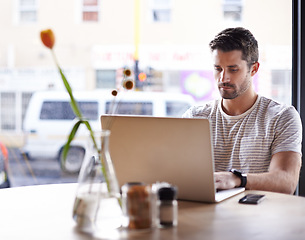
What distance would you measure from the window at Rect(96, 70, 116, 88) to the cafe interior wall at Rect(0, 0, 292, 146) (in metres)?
0.03

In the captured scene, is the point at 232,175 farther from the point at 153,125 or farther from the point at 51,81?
the point at 51,81

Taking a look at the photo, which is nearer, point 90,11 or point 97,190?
point 97,190

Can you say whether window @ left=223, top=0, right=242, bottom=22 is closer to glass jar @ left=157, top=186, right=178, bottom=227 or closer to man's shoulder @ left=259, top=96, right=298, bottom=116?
man's shoulder @ left=259, top=96, right=298, bottom=116

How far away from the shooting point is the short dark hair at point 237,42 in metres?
2.02

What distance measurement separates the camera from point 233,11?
328 centimetres

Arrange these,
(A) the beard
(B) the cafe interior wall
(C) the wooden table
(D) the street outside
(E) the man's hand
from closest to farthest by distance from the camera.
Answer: (C) the wooden table, (E) the man's hand, (A) the beard, (B) the cafe interior wall, (D) the street outside

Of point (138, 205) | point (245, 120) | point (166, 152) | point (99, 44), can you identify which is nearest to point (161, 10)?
point (99, 44)

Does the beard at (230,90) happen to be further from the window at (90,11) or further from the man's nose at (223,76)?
the window at (90,11)

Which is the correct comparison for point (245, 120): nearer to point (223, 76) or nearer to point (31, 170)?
point (223, 76)

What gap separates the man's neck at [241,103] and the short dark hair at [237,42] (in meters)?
0.14

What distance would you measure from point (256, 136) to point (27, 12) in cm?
228

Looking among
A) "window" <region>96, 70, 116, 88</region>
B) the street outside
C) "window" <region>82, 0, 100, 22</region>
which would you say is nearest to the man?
"window" <region>96, 70, 116, 88</region>

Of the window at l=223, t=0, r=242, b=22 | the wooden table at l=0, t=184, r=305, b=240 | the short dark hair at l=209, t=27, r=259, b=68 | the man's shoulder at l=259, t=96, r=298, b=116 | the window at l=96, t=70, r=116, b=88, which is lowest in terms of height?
the wooden table at l=0, t=184, r=305, b=240

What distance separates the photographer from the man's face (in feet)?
6.59
